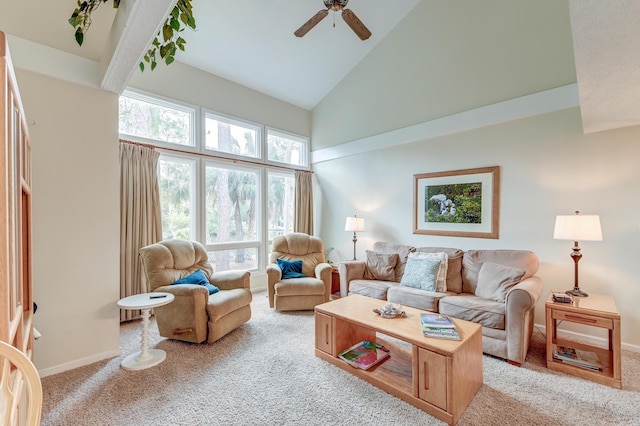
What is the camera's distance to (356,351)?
251 cm

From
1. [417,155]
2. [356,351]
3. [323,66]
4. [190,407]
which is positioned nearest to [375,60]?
[323,66]

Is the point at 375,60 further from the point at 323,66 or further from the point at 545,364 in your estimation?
the point at 545,364

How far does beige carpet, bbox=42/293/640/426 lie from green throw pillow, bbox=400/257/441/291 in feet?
3.07

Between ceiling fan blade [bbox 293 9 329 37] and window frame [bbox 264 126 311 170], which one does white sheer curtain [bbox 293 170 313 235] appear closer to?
window frame [bbox 264 126 311 170]

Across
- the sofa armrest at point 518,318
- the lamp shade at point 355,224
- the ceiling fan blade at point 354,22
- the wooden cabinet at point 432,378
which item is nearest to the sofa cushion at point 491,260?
the sofa armrest at point 518,318

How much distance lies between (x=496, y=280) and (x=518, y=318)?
1.66 feet

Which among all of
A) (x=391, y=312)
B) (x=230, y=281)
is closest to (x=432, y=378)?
(x=391, y=312)

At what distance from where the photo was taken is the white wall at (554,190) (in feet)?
9.14

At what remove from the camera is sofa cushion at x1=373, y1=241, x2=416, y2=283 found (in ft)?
13.0

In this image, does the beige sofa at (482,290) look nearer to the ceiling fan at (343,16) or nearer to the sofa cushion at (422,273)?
the sofa cushion at (422,273)

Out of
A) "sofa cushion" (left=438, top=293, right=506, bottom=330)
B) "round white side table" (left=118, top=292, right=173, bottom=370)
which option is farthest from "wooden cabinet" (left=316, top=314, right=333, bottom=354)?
"round white side table" (left=118, top=292, right=173, bottom=370)

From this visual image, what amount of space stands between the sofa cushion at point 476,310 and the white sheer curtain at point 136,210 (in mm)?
3593

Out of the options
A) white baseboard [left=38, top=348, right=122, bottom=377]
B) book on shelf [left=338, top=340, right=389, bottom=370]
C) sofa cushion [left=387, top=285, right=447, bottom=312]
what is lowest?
white baseboard [left=38, top=348, right=122, bottom=377]

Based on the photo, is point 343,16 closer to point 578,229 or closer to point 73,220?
point 578,229
